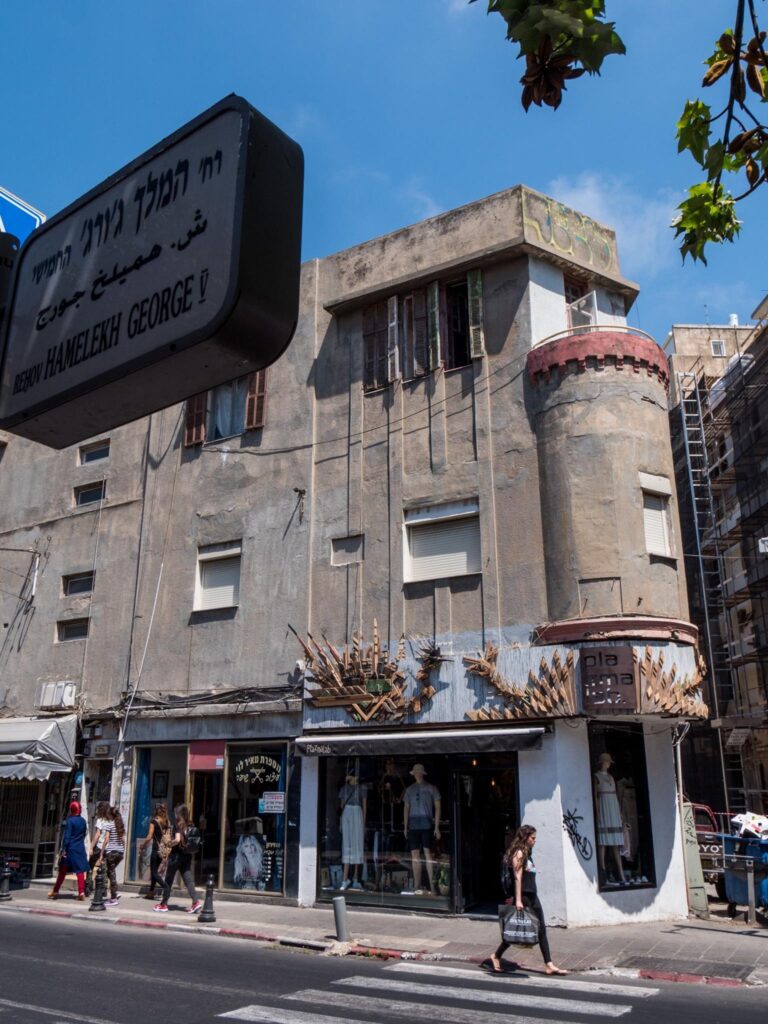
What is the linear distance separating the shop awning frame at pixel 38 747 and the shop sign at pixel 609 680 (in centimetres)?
1203

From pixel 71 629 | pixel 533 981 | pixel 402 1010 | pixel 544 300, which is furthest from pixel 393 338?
pixel 402 1010

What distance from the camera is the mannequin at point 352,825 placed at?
56.6 ft

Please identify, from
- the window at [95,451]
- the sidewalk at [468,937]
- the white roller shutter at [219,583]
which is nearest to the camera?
the sidewalk at [468,937]

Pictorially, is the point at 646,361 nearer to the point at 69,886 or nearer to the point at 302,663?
the point at 302,663

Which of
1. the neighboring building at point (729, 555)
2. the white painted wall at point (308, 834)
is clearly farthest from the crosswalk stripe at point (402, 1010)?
the neighboring building at point (729, 555)

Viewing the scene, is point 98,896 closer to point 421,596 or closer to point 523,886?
point 421,596

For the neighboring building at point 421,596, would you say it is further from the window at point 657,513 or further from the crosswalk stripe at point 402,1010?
the crosswalk stripe at point 402,1010

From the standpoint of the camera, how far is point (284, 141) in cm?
264

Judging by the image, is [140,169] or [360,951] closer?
[140,169]

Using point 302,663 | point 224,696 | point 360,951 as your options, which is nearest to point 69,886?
point 224,696

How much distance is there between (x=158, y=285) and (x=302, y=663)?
16.5 m

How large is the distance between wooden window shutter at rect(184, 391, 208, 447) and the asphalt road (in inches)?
477

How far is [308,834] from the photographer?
1762 centimetres

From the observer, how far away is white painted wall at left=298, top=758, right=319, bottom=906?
1736 cm
